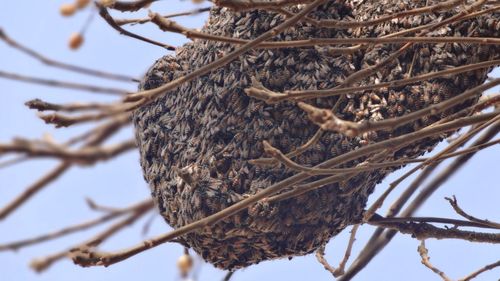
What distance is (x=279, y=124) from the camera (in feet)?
10.1

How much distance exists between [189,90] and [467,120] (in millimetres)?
1284

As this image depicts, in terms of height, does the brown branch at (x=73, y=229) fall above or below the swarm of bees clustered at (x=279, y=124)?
below

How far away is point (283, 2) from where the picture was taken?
2.43 metres

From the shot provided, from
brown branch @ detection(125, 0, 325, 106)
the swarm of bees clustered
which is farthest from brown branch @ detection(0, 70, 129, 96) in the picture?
the swarm of bees clustered

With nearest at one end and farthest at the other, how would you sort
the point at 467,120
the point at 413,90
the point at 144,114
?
1. the point at 467,120
2. the point at 413,90
3. the point at 144,114

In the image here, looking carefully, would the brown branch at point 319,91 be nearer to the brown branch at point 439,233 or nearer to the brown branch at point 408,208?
the brown branch at point 439,233

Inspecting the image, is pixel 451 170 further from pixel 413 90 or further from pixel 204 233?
pixel 204 233

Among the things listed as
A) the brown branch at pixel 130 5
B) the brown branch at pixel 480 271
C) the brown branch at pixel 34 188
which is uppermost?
the brown branch at pixel 130 5

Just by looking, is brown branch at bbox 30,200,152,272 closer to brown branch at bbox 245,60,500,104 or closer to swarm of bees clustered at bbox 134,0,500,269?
brown branch at bbox 245,60,500,104

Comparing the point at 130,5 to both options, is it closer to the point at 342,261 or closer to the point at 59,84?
the point at 59,84

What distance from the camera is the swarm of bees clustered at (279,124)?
2988 mm

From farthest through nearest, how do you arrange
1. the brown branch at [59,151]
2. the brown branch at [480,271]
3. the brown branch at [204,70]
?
the brown branch at [480,271], the brown branch at [204,70], the brown branch at [59,151]

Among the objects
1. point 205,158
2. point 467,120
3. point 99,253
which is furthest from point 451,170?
point 99,253

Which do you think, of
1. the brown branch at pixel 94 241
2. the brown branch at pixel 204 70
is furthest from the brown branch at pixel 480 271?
the brown branch at pixel 94 241
